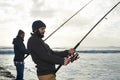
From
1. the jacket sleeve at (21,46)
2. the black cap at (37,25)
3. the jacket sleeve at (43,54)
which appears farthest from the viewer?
the jacket sleeve at (21,46)

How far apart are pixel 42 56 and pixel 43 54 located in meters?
0.04

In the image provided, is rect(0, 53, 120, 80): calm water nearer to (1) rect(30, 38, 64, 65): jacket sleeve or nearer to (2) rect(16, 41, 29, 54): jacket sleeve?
(2) rect(16, 41, 29, 54): jacket sleeve

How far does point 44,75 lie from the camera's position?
18.3 feet

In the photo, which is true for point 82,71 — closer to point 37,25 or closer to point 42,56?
point 37,25

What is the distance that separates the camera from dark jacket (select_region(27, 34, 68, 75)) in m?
5.39

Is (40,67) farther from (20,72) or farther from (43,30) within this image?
(20,72)

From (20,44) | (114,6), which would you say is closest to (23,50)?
(20,44)

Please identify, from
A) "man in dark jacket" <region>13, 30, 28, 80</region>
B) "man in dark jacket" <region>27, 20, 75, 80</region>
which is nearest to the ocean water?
"man in dark jacket" <region>13, 30, 28, 80</region>

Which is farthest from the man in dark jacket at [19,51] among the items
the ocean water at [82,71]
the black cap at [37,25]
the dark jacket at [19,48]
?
the ocean water at [82,71]

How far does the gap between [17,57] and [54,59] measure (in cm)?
506

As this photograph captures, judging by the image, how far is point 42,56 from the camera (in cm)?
539

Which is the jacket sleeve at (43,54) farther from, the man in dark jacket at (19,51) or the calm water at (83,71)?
the calm water at (83,71)

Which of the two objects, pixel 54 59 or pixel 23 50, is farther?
pixel 23 50

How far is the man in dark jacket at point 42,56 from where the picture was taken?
540 centimetres
